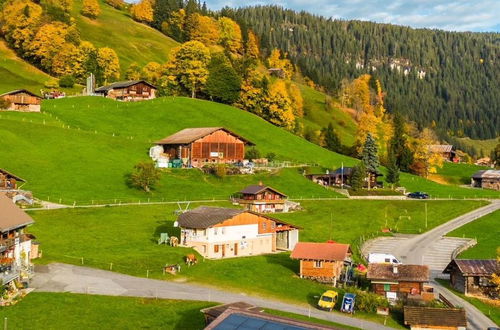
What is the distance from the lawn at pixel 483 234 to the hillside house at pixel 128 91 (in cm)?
9043

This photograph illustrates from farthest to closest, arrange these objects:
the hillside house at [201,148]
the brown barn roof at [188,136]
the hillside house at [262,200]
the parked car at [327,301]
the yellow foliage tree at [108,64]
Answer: the yellow foliage tree at [108,64]
the brown barn roof at [188,136]
the hillside house at [201,148]
the hillside house at [262,200]
the parked car at [327,301]

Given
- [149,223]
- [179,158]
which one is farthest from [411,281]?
[179,158]

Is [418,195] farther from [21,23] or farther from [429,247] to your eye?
[21,23]

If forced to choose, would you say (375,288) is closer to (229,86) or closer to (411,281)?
(411,281)

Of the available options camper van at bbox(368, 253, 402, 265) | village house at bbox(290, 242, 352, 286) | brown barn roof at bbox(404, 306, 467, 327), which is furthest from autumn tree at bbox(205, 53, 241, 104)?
brown barn roof at bbox(404, 306, 467, 327)

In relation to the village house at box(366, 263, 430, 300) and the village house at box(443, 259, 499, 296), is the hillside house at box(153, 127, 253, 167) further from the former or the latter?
the village house at box(443, 259, 499, 296)

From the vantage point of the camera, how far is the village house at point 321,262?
60656mm

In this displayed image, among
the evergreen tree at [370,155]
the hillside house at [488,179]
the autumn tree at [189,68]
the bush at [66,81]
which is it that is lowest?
the hillside house at [488,179]

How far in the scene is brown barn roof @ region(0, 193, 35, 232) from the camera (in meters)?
49.9

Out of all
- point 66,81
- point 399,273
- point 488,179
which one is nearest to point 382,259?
point 399,273

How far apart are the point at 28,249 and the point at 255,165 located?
6371 cm

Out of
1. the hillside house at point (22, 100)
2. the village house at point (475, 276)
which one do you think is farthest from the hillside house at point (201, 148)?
the village house at point (475, 276)

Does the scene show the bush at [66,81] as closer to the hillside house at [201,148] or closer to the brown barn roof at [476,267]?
the hillside house at [201,148]

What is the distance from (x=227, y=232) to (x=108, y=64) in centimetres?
11126
